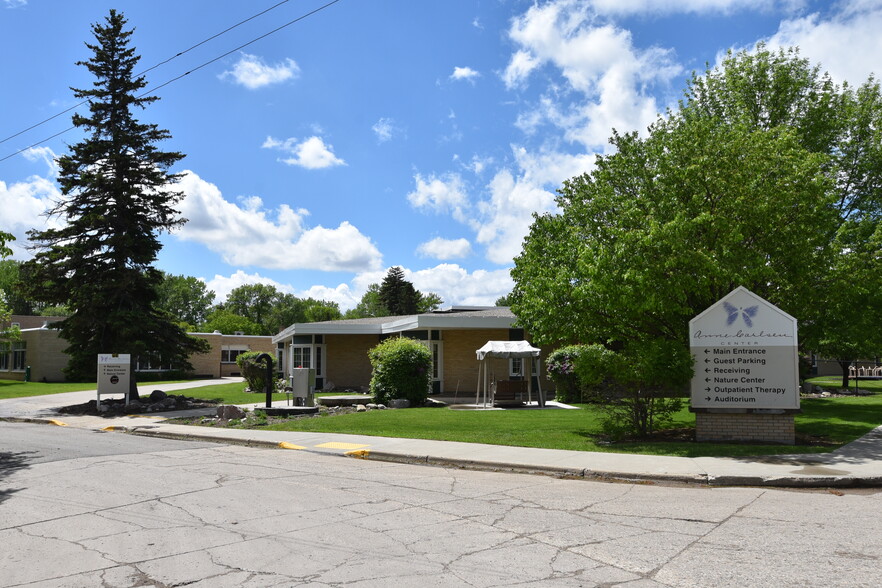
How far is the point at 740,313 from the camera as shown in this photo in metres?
13.6

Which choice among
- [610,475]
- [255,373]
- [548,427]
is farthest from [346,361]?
[610,475]

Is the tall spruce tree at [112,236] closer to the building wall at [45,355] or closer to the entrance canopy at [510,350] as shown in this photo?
the entrance canopy at [510,350]

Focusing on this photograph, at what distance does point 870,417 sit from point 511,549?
17.2 metres

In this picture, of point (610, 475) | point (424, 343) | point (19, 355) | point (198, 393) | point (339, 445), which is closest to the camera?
point (610, 475)

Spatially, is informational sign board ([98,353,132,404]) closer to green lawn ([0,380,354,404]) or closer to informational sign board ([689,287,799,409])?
green lawn ([0,380,354,404])

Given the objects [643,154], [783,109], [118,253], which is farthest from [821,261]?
[118,253]

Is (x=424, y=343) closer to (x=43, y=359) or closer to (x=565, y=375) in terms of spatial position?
(x=565, y=375)

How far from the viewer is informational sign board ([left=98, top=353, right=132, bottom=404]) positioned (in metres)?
22.9

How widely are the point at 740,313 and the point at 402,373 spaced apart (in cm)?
1224

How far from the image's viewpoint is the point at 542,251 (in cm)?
1862

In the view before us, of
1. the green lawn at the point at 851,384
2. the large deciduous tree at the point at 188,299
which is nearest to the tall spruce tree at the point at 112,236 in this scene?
the green lawn at the point at 851,384

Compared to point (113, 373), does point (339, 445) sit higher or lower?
lower

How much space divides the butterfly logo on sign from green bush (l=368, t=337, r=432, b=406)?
11743 millimetres

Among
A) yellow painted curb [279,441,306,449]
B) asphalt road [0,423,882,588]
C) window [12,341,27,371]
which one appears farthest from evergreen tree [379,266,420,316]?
asphalt road [0,423,882,588]
